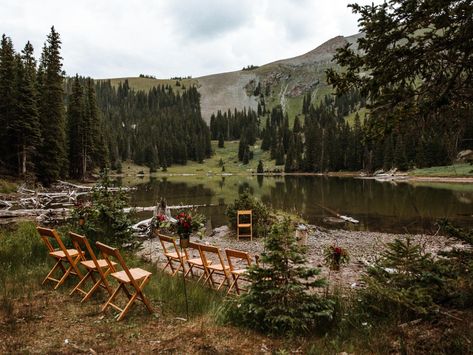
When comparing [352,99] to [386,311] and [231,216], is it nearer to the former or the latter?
[231,216]

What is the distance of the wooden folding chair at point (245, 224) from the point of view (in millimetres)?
18656

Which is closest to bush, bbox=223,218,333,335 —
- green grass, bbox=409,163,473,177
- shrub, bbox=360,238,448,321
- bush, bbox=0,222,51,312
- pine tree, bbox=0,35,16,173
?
shrub, bbox=360,238,448,321

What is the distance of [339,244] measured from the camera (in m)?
18.3

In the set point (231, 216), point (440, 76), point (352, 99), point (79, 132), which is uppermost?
point (352, 99)

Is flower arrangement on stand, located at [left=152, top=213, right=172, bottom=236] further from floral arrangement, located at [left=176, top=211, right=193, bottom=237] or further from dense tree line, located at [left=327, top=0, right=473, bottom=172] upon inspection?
dense tree line, located at [left=327, top=0, right=473, bottom=172]

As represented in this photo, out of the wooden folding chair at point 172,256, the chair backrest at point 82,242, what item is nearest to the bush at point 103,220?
the wooden folding chair at point 172,256

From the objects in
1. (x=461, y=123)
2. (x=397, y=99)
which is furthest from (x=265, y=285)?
(x=461, y=123)

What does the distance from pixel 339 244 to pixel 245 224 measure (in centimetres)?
505

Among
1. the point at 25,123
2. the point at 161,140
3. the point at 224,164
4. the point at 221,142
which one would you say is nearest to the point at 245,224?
the point at 25,123

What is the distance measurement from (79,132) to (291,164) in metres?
78.3

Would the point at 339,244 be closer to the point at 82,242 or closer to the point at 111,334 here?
the point at 82,242

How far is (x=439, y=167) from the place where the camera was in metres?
78.3

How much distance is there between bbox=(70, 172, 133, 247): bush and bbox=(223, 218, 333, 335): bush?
6556 millimetres

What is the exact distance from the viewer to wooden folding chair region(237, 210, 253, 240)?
1866cm
